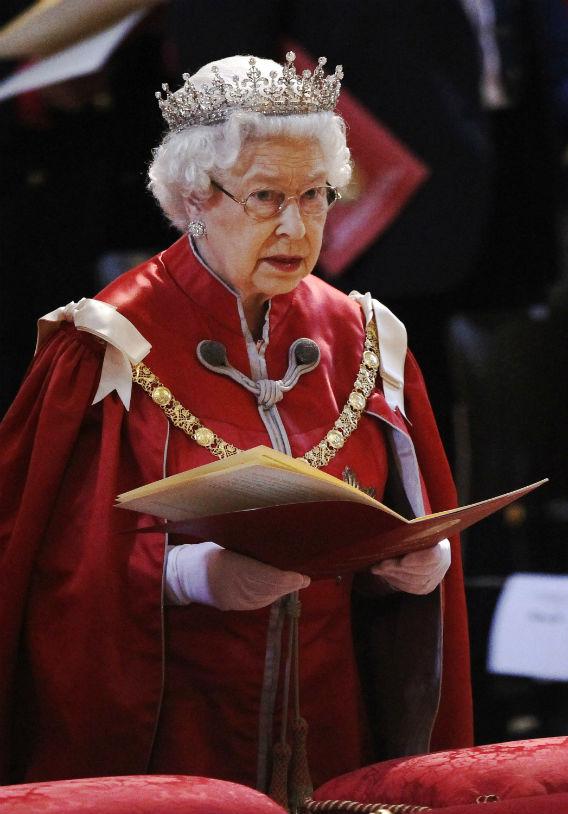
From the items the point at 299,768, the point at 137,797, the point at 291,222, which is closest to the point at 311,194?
the point at 291,222

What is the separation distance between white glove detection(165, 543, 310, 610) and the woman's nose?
46cm

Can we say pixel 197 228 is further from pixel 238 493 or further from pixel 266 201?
pixel 238 493

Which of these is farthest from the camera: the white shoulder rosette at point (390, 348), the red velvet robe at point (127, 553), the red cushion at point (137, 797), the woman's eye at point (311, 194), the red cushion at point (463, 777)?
the white shoulder rosette at point (390, 348)

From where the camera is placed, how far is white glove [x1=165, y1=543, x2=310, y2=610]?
7.37 feet

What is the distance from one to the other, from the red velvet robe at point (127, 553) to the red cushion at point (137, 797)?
1.49ft

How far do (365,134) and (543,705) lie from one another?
1.40m

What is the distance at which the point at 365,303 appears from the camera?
2717 millimetres

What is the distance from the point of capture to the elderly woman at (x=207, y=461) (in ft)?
7.75

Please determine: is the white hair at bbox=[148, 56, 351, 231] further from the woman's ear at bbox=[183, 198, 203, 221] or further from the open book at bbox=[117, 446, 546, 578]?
the open book at bbox=[117, 446, 546, 578]

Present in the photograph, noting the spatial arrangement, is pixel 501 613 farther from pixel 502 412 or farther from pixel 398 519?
pixel 398 519

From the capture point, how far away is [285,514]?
6.82ft

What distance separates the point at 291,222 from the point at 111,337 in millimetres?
306

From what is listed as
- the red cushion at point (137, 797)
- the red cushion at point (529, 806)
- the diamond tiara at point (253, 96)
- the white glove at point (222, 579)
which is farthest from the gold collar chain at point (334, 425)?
the red cushion at point (529, 806)

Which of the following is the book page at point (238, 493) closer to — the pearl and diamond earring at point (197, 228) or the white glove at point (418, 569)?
the white glove at point (418, 569)
